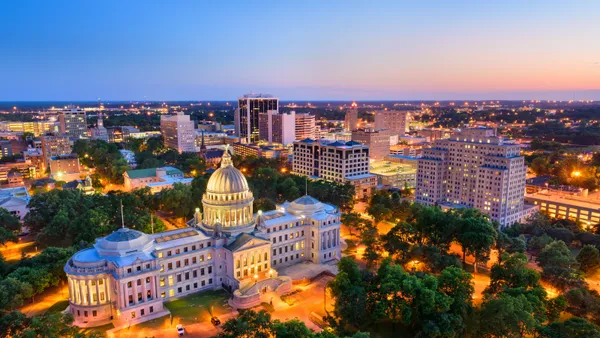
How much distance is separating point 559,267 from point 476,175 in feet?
166

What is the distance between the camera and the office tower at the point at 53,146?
187 m

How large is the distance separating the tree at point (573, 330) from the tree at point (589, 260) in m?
33.8

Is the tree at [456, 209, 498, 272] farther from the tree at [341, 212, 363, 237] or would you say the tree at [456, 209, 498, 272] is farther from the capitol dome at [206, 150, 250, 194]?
the capitol dome at [206, 150, 250, 194]

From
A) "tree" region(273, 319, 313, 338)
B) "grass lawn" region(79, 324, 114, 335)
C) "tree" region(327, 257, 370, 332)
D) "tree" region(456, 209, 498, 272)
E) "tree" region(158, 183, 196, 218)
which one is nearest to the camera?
"tree" region(273, 319, 313, 338)

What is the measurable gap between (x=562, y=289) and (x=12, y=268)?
100155mm

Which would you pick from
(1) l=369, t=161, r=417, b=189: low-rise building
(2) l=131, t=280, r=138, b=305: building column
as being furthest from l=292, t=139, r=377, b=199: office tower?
(2) l=131, t=280, r=138, b=305: building column

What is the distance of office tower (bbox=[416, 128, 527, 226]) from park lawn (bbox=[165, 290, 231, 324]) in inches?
3193

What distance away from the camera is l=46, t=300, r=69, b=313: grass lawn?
229 feet

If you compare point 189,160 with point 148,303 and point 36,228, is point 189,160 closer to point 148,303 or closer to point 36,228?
point 36,228

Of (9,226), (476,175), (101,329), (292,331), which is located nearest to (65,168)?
(9,226)

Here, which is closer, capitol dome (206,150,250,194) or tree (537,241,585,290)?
tree (537,241,585,290)

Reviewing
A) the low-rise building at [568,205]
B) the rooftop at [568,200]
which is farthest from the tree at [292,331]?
the rooftop at [568,200]

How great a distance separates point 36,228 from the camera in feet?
345

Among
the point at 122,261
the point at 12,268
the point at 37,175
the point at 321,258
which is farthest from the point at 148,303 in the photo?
the point at 37,175
